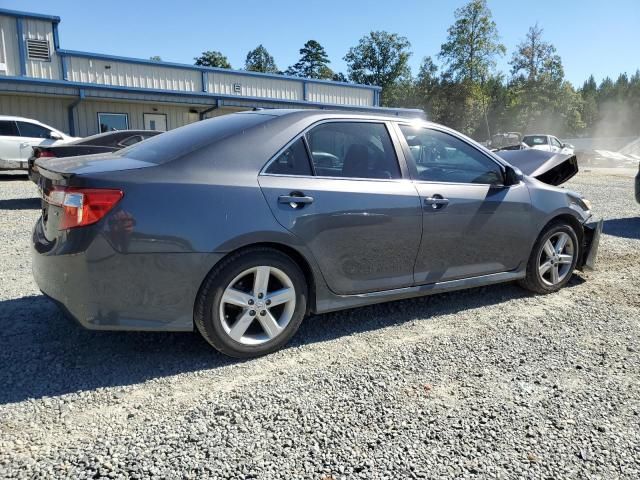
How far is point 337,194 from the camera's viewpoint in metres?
3.33

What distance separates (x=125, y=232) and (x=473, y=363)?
2.31m

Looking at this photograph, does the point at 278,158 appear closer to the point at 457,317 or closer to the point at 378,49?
the point at 457,317

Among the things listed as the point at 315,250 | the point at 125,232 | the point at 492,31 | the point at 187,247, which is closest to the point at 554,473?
the point at 315,250

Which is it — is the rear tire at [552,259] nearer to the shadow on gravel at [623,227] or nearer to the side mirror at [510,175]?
the side mirror at [510,175]

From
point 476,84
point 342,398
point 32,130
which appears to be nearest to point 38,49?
point 32,130

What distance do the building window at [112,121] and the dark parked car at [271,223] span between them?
61.2ft

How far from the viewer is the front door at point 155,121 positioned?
2105 centimetres

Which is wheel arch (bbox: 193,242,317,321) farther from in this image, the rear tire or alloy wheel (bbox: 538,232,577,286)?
alloy wheel (bbox: 538,232,577,286)

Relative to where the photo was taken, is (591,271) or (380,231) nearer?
(380,231)

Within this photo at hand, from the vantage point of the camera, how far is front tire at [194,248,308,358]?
117 inches

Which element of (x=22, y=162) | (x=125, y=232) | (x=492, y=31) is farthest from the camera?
(x=492, y=31)

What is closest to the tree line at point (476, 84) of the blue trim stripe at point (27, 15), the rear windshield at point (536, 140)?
the rear windshield at point (536, 140)

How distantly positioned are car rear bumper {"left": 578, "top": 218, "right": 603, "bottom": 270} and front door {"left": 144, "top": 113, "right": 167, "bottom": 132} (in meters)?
19.3

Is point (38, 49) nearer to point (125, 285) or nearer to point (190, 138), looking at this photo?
point (190, 138)
